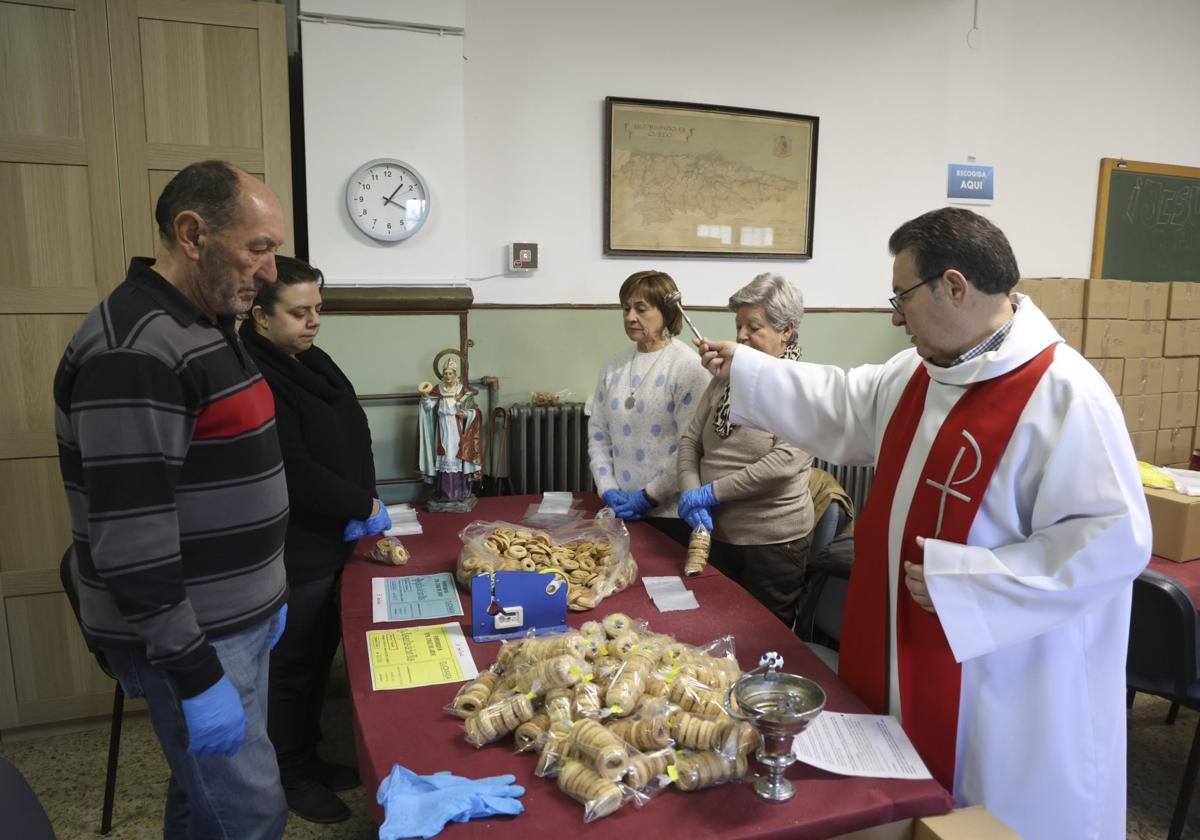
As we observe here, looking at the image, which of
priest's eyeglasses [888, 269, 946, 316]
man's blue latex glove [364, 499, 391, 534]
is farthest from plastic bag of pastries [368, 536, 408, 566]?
priest's eyeglasses [888, 269, 946, 316]

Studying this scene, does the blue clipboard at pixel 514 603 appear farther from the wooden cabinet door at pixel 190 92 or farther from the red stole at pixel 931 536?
the wooden cabinet door at pixel 190 92

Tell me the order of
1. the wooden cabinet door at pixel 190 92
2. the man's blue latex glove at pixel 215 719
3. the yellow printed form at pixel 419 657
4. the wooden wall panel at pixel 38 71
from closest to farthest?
the man's blue latex glove at pixel 215 719
the yellow printed form at pixel 419 657
the wooden wall panel at pixel 38 71
the wooden cabinet door at pixel 190 92

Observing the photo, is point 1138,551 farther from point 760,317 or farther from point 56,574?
point 56,574

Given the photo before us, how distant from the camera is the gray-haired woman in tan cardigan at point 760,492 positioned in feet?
7.70

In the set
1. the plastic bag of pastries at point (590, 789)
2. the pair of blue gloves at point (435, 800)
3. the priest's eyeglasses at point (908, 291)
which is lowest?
the pair of blue gloves at point (435, 800)

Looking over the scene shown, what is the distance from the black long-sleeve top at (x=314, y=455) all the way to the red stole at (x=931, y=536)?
4.34ft

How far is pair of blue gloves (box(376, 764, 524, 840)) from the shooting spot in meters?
1.11

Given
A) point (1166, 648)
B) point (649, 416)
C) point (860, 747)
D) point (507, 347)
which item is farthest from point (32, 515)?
point (1166, 648)

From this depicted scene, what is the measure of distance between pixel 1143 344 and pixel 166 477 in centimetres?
492

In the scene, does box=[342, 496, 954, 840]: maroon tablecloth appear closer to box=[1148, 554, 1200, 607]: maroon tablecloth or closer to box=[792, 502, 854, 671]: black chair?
box=[792, 502, 854, 671]: black chair

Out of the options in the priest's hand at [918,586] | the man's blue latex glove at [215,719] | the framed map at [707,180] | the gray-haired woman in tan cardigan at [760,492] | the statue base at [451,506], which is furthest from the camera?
the framed map at [707,180]

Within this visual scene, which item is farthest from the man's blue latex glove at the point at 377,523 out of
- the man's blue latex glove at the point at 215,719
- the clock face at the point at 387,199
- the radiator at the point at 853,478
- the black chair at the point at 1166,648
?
the radiator at the point at 853,478

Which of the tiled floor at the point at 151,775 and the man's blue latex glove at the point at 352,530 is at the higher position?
the man's blue latex glove at the point at 352,530

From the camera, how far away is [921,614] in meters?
1.51
